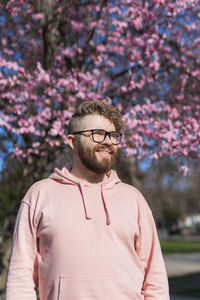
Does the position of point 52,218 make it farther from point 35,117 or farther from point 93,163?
point 35,117

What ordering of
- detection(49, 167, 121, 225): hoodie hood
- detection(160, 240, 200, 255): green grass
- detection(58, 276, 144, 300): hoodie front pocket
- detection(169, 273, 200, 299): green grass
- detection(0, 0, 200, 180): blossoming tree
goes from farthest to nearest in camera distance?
detection(160, 240, 200, 255): green grass
detection(169, 273, 200, 299): green grass
detection(0, 0, 200, 180): blossoming tree
detection(49, 167, 121, 225): hoodie hood
detection(58, 276, 144, 300): hoodie front pocket

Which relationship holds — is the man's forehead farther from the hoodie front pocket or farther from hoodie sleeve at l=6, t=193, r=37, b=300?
the hoodie front pocket

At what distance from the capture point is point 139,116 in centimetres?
700

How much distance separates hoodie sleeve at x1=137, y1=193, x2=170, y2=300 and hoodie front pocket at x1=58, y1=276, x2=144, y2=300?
8.3 inches

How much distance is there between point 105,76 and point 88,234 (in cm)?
601

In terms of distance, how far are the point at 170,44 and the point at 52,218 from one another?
6.39m

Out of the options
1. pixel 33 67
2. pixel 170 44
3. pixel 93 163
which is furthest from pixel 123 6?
pixel 93 163

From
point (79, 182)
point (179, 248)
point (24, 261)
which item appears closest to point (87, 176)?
point (79, 182)

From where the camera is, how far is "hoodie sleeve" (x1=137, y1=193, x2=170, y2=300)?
242 cm

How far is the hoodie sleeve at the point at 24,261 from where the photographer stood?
2248 millimetres

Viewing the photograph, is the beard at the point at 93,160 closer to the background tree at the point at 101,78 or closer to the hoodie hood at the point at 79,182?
the hoodie hood at the point at 79,182

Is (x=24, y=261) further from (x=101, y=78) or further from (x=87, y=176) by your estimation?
(x=101, y=78)

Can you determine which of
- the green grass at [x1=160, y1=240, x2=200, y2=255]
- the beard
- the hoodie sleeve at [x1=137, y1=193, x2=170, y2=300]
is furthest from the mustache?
the green grass at [x1=160, y1=240, x2=200, y2=255]

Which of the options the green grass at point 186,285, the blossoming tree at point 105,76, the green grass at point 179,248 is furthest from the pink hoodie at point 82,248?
the green grass at point 179,248
